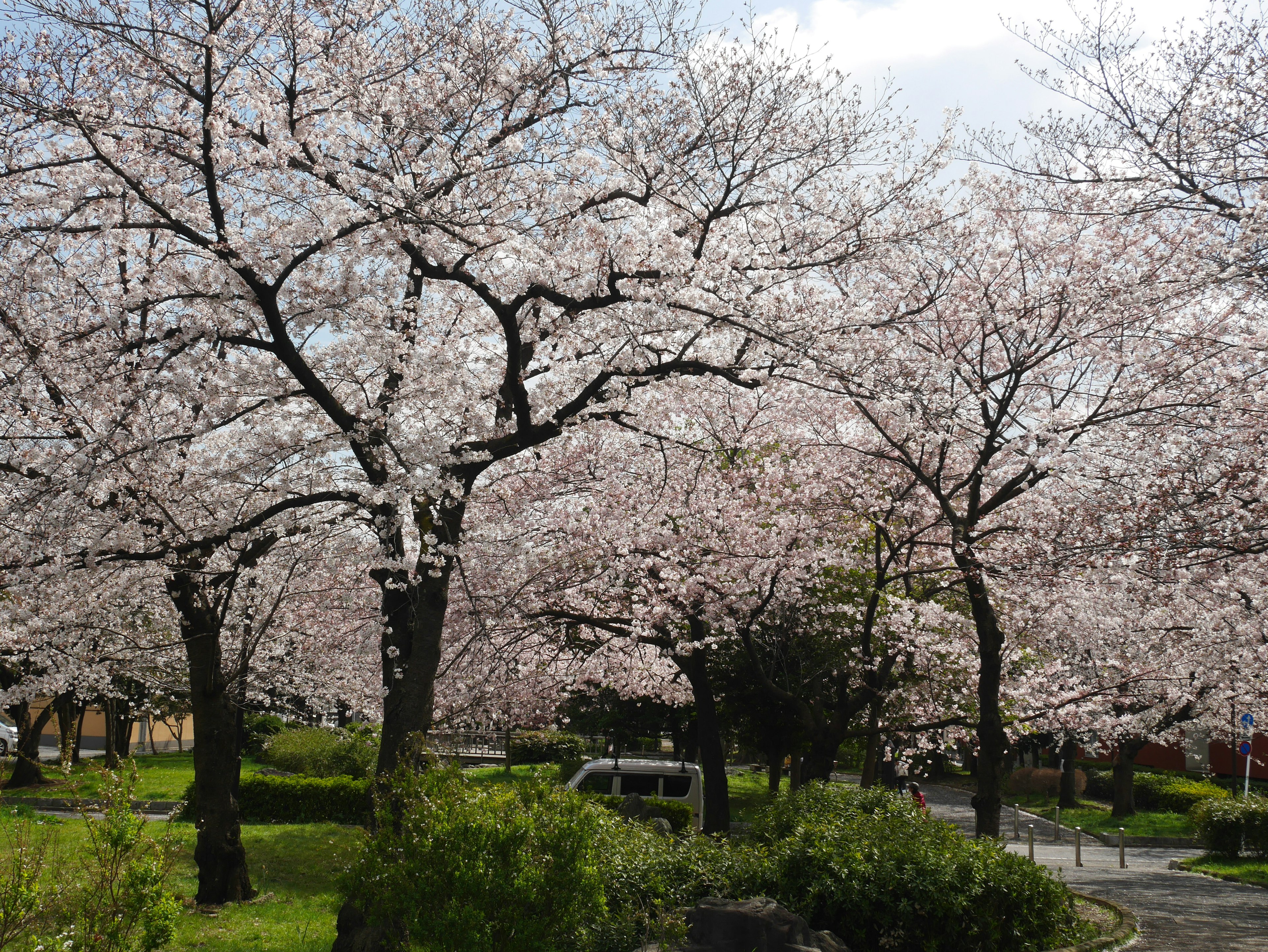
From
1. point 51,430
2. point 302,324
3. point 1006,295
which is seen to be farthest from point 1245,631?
point 51,430

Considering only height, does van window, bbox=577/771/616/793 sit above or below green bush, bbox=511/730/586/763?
above

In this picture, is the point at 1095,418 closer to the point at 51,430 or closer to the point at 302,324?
the point at 302,324

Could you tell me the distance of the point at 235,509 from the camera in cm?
841

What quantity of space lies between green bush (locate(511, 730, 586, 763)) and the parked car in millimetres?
13958

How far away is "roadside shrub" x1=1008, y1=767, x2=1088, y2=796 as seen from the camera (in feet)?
97.1

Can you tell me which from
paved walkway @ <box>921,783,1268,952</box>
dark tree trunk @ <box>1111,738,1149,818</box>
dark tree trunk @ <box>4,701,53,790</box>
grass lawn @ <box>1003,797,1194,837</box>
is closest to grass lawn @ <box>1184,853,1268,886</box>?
paved walkway @ <box>921,783,1268,952</box>

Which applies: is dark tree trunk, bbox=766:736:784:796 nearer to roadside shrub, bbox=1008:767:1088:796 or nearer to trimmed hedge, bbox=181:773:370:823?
trimmed hedge, bbox=181:773:370:823

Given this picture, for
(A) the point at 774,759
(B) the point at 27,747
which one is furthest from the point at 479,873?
(B) the point at 27,747

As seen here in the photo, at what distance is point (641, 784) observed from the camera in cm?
1506

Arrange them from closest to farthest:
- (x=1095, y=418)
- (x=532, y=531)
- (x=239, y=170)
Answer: (x=239, y=170) < (x=1095, y=418) < (x=532, y=531)

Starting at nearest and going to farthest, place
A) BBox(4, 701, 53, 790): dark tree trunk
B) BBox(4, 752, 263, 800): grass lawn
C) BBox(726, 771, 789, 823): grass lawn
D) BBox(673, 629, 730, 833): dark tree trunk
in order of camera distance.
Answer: BBox(673, 629, 730, 833): dark tree trunk, BBox(4, 752, 263, 800): grass lawn, BBox(4, 701, 53, 790): dark tree trunk, BBox(726, 771, 789, 823): grass lawn

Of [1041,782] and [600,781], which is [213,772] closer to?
[600,781]

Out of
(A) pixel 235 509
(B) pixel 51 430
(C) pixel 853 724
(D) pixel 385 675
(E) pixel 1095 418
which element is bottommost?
(C) pixel 853 724

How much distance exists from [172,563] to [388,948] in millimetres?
4480
